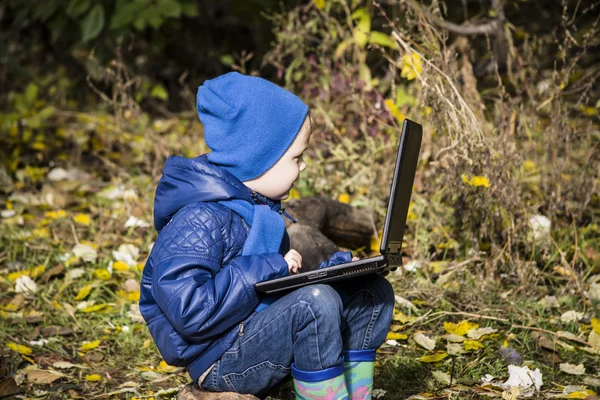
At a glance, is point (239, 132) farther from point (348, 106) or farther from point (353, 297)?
point (348, 106)

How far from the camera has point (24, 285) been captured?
379cm

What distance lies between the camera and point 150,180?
503cm

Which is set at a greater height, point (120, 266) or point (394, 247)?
point (394, 247)

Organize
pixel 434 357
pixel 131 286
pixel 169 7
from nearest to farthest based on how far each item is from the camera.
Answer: pixel 434 357, pixel 131 286, pixel 169 7

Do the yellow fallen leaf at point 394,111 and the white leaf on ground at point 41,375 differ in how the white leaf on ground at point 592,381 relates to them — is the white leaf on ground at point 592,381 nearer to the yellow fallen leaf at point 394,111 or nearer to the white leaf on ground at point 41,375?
the yellow fallen leaf at point 394,111

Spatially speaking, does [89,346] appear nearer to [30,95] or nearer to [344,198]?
[344,198]

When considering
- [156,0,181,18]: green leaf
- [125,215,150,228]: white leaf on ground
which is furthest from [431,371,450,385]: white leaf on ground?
[156,0,181,18]: green leaf

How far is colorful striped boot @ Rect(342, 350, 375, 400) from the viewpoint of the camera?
97.7 inches

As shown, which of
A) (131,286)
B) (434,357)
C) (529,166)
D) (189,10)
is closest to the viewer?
(434,357)

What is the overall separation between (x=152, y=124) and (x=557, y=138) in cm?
334

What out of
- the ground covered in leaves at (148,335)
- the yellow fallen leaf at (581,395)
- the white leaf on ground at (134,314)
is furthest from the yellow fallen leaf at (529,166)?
the white leaf on ground at (134,314)

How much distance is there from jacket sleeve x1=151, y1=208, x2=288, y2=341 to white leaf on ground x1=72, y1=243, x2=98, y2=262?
193 cm

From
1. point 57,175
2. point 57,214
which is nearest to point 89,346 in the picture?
point 57,214

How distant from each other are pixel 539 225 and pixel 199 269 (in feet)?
6.63
